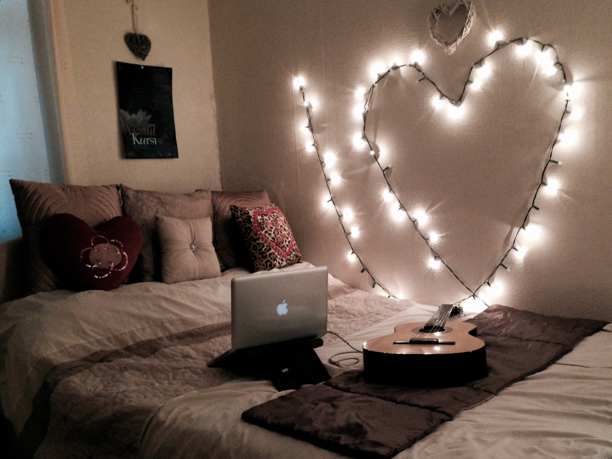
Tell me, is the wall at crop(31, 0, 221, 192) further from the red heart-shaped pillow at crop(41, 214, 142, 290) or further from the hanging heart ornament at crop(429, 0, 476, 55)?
the hanging heart ornament at crop(429, 0, 476, 55)

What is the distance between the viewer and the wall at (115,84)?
2.60 metres

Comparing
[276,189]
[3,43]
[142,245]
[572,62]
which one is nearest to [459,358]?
[572,62]

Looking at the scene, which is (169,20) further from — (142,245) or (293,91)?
(142,245)

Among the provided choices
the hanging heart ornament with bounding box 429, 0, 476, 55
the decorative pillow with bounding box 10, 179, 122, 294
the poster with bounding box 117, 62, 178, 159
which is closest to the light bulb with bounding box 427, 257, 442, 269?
the hanging heart ornament with bounding box 429, 0, 476, 55

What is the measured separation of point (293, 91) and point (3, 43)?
57.2 inches

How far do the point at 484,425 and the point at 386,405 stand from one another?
24 centimetres

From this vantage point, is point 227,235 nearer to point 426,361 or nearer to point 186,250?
point 186,250

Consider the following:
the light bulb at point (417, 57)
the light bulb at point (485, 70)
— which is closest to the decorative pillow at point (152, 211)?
the light bulb at point (417, 57)

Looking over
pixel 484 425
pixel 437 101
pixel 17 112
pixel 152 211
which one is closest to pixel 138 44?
pixel 17 112

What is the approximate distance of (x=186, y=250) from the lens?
2.49 meters

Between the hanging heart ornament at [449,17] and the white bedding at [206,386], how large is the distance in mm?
1152

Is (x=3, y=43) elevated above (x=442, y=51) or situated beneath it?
elevated above

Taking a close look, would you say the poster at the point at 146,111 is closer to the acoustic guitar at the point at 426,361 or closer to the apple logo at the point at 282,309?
the apple logo at the point at 282,309

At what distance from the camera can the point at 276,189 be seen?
309cm
